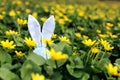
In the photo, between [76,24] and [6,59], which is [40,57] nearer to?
[6,59]

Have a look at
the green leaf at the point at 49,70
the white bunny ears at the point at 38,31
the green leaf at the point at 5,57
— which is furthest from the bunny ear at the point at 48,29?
the green leaf at the point at 49,70

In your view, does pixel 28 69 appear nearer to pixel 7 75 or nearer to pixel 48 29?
pixel 7 75

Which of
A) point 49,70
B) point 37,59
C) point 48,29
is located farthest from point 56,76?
point 48,29

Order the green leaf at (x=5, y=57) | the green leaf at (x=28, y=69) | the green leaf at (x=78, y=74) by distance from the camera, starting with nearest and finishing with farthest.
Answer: the green leaf at (x=28, y=69) → the green leaf at (x=78, y=74) → the green leaf at (x=5, y=57)

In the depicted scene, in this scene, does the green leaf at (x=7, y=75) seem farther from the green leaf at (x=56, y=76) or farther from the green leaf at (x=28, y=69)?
the green leaf at (x=56, y=76)

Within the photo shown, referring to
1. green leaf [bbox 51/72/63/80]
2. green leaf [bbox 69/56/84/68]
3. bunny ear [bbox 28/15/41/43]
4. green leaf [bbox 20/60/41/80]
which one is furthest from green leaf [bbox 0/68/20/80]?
bunny ear [bbox 28/15/41/43]

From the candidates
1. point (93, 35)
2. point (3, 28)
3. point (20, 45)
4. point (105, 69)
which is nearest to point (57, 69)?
point (105, 69)

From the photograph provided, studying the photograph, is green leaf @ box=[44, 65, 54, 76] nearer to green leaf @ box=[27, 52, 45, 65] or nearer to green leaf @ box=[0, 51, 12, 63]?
green leaf @ box=[27, 52, 45, 65]

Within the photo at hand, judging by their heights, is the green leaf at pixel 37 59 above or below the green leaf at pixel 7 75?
above
